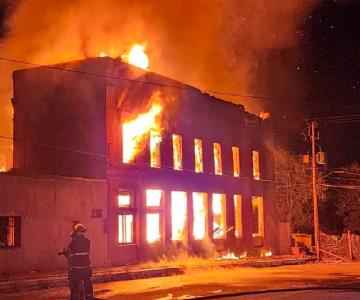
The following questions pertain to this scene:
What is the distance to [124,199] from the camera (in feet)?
77.2

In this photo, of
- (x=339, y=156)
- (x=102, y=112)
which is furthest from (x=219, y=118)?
(x=339, y=156)

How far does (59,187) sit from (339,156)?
40.9 meters

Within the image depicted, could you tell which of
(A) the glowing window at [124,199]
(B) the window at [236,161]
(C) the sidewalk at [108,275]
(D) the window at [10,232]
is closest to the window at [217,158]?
(B) the window at [236,161]

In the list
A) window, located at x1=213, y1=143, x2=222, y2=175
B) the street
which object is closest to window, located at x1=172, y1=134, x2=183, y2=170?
window, located at x1=213, y1=143, x2=222, y2=175

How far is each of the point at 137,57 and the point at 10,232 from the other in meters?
10.3

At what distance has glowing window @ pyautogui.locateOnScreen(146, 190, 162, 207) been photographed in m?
24.8

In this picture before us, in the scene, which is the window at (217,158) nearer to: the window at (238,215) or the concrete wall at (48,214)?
the window at (238,215)

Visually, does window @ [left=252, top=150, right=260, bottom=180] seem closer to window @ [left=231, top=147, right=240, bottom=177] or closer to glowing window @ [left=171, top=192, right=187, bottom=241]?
window @ [left=231, top=147, right=240, bottom=177]

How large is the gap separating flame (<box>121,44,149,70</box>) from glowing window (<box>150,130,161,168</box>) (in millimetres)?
3110

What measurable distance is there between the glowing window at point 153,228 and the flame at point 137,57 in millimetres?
6728

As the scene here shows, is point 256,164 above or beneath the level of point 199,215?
above

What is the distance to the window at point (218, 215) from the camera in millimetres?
28562

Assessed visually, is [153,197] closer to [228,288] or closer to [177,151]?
[177,151]

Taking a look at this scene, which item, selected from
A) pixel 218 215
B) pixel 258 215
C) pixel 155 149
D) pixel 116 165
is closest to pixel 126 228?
pixel 116 165
